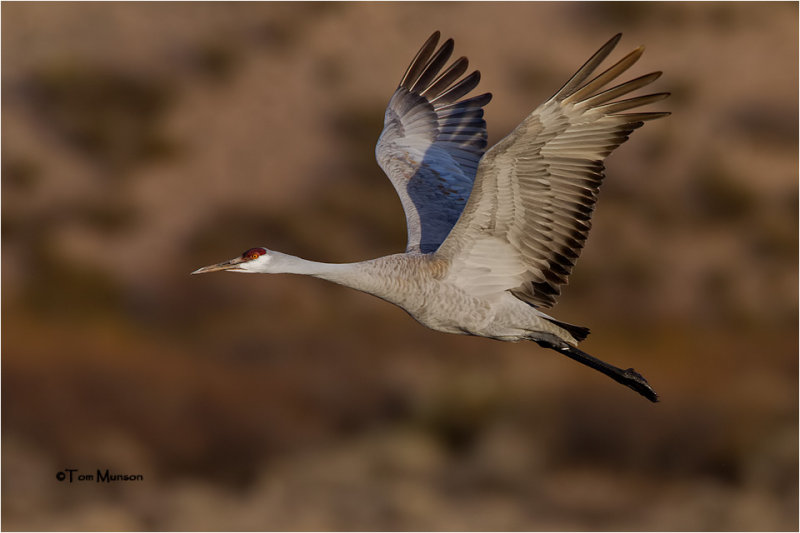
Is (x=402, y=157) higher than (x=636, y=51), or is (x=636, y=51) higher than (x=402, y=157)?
(x=402, y=157)

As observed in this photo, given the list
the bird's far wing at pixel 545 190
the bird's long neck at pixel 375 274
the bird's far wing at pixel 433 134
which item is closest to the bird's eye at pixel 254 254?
the bird's long neck at pixel 375 274

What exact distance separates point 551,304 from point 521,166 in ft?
4.57

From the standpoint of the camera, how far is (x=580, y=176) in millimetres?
6742

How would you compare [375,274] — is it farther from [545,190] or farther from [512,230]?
[545,190]

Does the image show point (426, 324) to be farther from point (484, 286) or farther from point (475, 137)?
point (475, 137)

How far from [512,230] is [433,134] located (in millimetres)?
2694

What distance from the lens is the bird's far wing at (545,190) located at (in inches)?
252

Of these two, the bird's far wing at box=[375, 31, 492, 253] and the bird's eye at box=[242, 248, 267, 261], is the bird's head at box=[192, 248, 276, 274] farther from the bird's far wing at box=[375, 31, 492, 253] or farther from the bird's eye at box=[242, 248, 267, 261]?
the bird's far wing at box=[375, 31, 492, 253]

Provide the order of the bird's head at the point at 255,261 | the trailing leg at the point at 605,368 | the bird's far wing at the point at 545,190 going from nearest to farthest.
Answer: the bird's far wing at the point at 545,190
the bird's head at the point at 255,261
the trailing leg at the point at 605,368

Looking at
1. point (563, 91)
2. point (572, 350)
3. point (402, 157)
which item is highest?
point (402, 157)

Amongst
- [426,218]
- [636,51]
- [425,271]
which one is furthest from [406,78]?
[636,51]

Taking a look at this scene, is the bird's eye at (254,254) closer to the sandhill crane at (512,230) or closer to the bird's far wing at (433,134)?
the sandhill crane at (512,230)

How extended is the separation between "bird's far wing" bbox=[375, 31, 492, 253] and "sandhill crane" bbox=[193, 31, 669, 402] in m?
0.03

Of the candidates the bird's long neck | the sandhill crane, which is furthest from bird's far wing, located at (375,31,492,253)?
the bird's long neck
